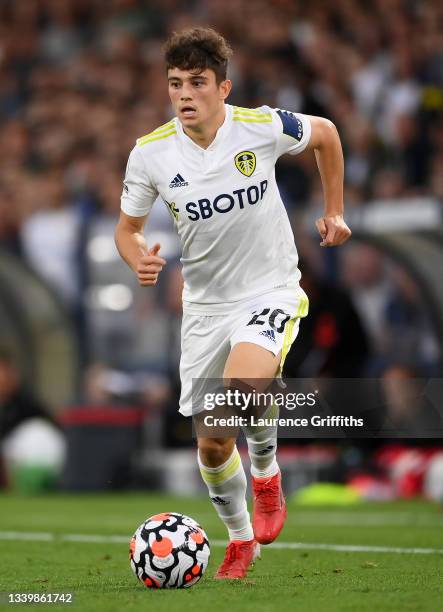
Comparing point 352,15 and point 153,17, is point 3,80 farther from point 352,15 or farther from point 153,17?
point 352,15

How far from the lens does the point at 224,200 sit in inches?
264

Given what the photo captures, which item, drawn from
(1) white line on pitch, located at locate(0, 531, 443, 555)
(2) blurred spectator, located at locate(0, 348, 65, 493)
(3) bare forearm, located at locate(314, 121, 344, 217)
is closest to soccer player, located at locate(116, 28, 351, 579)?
(3) bare forearm, located at locate(314, 121, 344, 217)

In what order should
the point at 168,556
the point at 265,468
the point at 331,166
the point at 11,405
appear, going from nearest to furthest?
the point at 168,556, the point at 265,468, the point at 331,166, the point at 11,405

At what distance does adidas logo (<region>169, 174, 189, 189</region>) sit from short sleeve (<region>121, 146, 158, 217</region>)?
146 millimetres

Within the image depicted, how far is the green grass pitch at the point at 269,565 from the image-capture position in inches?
219

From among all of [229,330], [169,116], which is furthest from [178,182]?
[169,116]

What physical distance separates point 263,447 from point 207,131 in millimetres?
1588

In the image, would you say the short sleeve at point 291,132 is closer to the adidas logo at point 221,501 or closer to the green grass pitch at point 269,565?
the adidas logo at point 221,501

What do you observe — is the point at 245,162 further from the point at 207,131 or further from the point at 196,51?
the point at 196,51

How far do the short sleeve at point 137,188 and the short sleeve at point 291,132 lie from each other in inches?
26.7

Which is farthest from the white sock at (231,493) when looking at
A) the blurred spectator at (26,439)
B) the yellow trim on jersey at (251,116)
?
the blurred spectator at (26,439)

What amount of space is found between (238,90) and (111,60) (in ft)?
11.5

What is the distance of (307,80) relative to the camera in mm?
15789

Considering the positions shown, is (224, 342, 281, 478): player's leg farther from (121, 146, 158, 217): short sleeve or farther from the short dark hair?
the short dark hair
